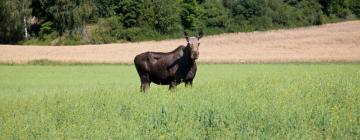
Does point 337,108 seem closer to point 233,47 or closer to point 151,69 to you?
point 151,69

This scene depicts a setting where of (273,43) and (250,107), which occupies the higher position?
(250,107)

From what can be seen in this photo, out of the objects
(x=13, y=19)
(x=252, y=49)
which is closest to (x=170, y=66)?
(x=252, y=49)

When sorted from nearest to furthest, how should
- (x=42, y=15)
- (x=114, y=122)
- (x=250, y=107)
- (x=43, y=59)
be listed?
1. (x=114, y=122)
2. (x=250, y=107)
3. (x=43, y=59)
4. (x=42, y=15)

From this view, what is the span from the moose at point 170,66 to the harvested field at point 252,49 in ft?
94.2

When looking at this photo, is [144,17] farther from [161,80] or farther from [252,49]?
[161,80]

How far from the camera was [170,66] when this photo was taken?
17.5 meters

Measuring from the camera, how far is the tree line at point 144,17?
238ft

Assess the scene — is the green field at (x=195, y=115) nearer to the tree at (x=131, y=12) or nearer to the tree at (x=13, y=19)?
the tree at (x=13, y=19)

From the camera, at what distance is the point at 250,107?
Result: 12.1 metres

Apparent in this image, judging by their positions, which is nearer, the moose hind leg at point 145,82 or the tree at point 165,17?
the moose hind leg at point 145,82

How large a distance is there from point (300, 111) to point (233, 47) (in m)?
47.6

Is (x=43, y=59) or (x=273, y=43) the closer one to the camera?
(x=43, y=59)

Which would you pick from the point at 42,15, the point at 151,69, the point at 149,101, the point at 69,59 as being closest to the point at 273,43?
the point at 69,59

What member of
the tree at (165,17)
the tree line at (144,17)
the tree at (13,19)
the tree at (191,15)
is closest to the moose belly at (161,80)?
the tree line at (144,17)
